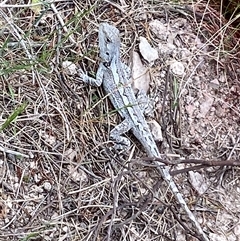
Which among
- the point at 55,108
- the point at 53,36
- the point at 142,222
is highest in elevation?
the point at 53,36

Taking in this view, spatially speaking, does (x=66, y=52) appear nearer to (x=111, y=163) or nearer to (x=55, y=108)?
(x=55, y=108)

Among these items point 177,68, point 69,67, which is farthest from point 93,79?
point 177,68

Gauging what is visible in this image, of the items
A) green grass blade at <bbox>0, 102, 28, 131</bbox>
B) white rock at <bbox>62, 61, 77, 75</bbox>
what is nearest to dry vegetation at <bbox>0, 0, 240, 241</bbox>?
white rock at <bbox>62, 61, 77, 75</bbox>

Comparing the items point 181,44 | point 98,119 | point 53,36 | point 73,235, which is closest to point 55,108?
point 98,119

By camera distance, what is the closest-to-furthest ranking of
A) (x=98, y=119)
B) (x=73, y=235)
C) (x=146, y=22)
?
(x=73, y=235) < (x=98, y=119) < (x=146, y=22)

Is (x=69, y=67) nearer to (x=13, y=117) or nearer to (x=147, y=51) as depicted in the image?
(x=147, y=51)

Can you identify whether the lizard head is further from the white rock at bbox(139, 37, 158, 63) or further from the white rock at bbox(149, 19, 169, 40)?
the white rock at bbox(149, 19, 169, 40)
